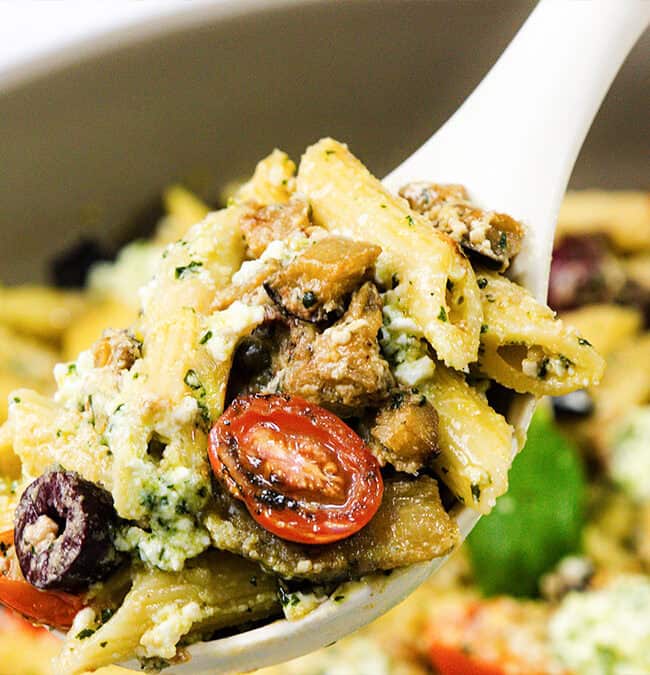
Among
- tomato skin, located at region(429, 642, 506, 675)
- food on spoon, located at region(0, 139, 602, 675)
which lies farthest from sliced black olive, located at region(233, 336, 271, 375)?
tomato skin, located at region(429, 642, 506, 675)

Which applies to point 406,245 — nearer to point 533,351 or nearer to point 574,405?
point 533,351

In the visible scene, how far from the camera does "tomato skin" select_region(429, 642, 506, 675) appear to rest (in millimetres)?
2342

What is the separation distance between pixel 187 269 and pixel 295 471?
42 centimetres

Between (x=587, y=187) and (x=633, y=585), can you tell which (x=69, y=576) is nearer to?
(x=633, y=585)

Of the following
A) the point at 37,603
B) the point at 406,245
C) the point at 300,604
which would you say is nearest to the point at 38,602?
the point at 37,603

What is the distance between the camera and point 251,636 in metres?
1.29

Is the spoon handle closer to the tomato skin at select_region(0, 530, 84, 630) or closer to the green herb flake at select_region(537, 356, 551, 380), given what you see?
the green herb flake at select_region(537, 356, 551, 380)

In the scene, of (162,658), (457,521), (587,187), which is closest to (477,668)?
(457,521)

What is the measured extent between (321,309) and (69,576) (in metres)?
0.51

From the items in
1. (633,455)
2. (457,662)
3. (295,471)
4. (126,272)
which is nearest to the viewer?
(295,471)

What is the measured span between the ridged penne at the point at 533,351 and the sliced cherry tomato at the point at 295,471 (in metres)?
0.29

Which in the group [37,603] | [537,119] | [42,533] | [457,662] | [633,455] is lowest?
[457,662]

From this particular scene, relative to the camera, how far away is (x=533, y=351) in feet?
4.55

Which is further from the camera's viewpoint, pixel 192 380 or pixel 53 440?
pixel 53 440
